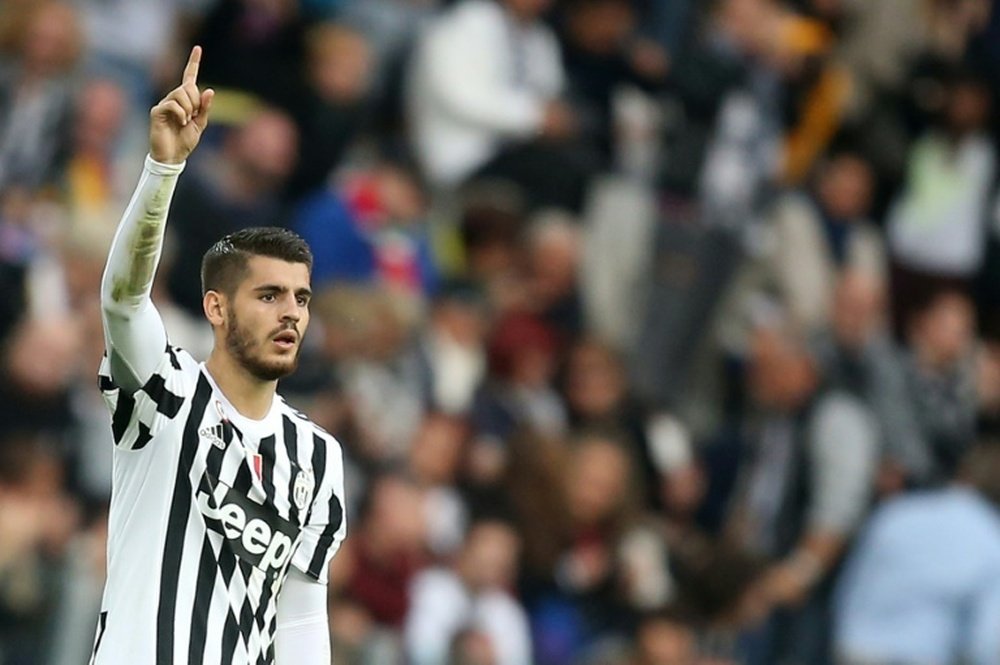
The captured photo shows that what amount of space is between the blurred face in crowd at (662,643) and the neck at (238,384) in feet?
18.3

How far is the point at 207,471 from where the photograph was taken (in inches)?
180

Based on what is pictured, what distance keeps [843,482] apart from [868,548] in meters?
0.40

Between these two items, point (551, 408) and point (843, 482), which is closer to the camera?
point (551, 408)

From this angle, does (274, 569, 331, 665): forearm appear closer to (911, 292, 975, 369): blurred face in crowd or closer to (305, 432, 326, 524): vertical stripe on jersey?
(305, 432, 326, 524): vertical stripe on jersey

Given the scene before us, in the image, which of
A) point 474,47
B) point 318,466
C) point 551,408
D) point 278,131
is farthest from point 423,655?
point 318,466

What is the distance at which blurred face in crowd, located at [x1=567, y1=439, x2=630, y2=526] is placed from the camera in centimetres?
1035

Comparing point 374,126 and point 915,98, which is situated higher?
point 915,98

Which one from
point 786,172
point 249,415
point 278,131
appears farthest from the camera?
point 786,172

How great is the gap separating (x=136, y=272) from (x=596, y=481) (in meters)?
6.37

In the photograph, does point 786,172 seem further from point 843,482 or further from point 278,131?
point 278,131

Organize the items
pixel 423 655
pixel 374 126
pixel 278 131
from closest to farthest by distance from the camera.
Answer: pixel 423 655 < pixel 278 131 < pixel 374 126

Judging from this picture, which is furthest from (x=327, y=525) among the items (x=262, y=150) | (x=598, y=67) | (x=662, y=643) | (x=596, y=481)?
(x=598, y=67)

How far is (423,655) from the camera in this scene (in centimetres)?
924

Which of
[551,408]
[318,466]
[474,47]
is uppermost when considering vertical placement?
[474,47]
